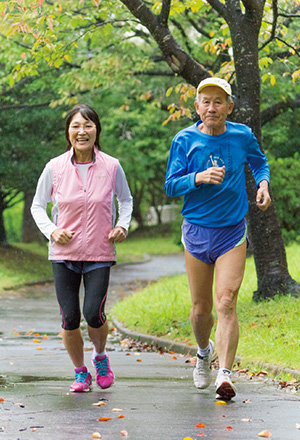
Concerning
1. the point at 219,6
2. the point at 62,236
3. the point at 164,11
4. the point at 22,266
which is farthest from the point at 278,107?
the point at 62,236

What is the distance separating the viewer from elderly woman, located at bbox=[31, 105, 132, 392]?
5.95 metres

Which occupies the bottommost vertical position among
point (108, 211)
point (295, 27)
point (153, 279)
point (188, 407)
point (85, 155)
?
point (153, 279)

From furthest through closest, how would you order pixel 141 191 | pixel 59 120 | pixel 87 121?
pixel 141 191 < pixel 59 120 < pixel 87 121

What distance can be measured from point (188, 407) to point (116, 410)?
0.51m

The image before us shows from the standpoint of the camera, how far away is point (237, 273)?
5.76 meters

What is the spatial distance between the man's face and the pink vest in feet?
2.71

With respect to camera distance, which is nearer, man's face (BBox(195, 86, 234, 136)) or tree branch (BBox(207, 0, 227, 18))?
man's face (BBox(195, 86, 234, 136))

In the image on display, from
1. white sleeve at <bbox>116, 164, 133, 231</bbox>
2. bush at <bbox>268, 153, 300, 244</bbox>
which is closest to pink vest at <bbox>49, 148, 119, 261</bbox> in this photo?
white sleeve at <bbox>116, 164, 133, 231</bbox>

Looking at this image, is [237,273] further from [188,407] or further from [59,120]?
[59,120]

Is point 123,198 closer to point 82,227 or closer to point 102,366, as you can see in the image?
point 82,227

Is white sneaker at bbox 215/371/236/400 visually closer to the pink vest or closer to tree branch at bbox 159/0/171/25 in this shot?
the pink vest

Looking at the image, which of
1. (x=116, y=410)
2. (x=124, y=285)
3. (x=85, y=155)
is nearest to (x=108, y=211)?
(x=85, y=155)

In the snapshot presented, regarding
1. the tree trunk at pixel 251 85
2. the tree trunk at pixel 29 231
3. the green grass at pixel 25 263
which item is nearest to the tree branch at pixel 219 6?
the tree trunk at pixel 251 85

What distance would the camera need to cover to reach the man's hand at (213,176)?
5570 millimetres
